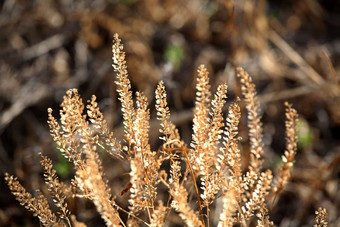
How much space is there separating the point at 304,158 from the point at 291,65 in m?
0.98

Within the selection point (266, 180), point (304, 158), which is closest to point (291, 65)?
point (304, 158)

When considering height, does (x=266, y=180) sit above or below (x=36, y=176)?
above

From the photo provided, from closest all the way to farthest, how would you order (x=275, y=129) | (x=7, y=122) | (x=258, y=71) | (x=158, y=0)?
(x=7, y=122) < (x=275, y=129) < (x=258, y=71) < (x=158, y=0)

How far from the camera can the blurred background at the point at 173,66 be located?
2.97 metres

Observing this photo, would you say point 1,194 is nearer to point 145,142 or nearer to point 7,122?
point 7,122

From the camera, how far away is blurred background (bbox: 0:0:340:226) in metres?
2.97

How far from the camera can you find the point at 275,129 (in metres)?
3.35

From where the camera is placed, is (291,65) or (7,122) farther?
(291,65)

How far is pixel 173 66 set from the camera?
12.0 ft

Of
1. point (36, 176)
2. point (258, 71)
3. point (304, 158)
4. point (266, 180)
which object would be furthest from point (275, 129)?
point (266, 180)

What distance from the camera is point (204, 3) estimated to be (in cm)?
400

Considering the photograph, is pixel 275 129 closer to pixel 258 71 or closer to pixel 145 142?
pixel 258 71

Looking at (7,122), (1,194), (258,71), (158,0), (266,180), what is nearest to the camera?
(266,180)

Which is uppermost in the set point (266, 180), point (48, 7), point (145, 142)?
point (48, 7)
